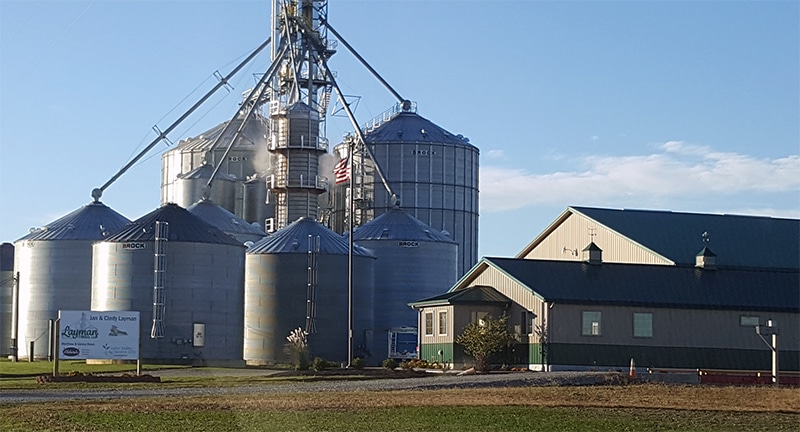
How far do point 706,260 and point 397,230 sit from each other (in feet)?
98.7

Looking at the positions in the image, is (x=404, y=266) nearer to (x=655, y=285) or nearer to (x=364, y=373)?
(x=655, y=285)

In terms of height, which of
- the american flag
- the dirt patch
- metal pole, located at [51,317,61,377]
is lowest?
the dirt patch

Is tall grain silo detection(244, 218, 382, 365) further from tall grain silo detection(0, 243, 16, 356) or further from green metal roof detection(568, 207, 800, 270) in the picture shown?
tall grain silo detection(0, 243, 16, 356)

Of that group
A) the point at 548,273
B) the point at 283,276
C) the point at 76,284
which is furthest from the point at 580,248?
the point at 76,284

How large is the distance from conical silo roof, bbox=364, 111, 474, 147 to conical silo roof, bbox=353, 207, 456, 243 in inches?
426

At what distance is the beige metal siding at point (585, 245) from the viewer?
2564 inches

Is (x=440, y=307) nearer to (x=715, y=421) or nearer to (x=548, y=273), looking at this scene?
(x=548, y=273)

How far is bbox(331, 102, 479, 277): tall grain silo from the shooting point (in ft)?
326

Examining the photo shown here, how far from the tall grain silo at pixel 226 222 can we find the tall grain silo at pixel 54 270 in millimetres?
5448

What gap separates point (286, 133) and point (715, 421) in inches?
2406

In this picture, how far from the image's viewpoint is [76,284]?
83.8 meters

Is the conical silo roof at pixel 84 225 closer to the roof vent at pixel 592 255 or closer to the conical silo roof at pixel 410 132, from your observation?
the conical silo roof at pixel 410 132

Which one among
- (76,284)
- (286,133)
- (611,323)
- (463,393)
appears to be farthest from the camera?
(286,133)

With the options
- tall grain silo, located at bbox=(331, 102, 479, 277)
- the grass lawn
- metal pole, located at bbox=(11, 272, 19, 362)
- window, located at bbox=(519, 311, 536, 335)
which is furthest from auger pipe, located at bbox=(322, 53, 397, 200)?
the grass lawn
